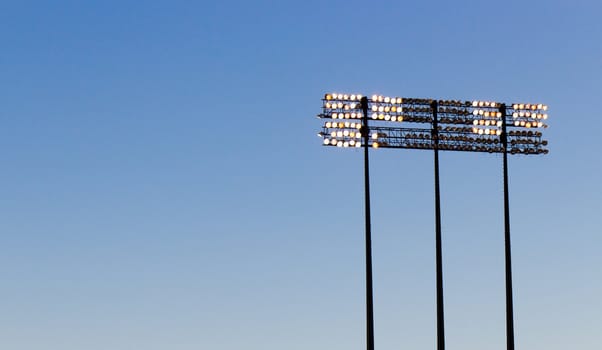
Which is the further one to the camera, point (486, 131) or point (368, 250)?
point (486, 131)

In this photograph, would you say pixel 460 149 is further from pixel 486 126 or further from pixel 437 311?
pixel 437 311

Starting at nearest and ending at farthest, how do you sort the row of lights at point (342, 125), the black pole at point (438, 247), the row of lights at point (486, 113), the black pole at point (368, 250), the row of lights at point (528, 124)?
the black pole at point (368, 250), the row of lights at point (342, 125), the black pole at point (438, 247), the row of lights at point (486, 113), the row of lights at point (528, 124)

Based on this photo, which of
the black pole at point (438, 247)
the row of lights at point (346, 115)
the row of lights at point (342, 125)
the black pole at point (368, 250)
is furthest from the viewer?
the black pole at point (438, 247)

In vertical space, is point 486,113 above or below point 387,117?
above

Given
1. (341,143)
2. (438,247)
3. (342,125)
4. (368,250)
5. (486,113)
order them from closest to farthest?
(368,250) < (341,143) < (342,125) < (438,247) < (486,113)

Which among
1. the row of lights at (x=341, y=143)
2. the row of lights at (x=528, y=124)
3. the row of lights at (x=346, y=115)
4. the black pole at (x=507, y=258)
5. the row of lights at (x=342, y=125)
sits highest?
the row of lights at (x=528, y=124)

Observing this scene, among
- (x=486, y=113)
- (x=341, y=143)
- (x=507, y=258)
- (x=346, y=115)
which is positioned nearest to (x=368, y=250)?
A: (x=341, y=143)

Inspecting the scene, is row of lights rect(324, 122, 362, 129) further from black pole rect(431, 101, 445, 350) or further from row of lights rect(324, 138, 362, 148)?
black pole rect(431, 101, 445, 350)

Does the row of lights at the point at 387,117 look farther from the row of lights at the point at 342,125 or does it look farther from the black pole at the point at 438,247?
the black pole at the point at 438,247

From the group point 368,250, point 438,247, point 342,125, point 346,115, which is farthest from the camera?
point 438,247

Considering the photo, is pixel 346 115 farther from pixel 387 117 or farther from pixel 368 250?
pixel 368 250

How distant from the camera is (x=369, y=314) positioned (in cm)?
9156

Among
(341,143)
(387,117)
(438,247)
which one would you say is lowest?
(438,247)

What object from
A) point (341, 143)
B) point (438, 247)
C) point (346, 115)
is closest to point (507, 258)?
point (438, 247)
